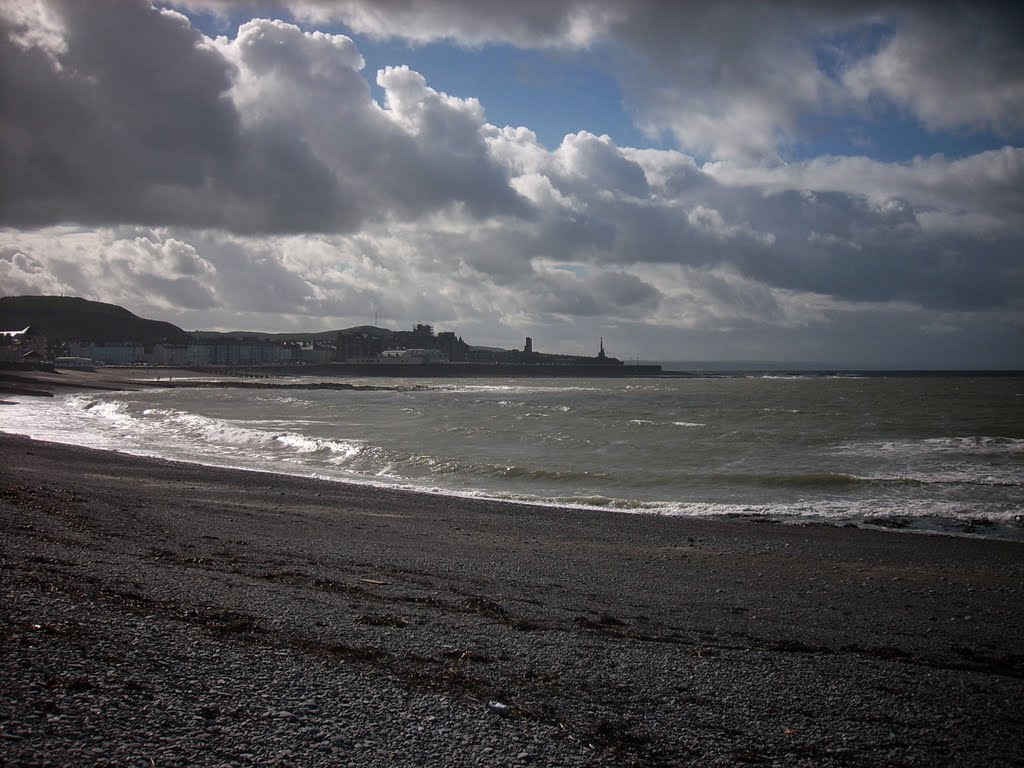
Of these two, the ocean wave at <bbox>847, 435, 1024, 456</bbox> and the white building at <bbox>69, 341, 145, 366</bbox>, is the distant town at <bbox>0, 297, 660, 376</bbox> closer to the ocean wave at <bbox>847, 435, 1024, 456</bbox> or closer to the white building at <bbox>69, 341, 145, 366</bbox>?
the white building at <bbox>69, 341, 145, 366</bbox>

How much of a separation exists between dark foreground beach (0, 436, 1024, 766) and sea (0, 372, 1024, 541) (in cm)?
486

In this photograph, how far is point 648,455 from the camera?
A: 79.2 feet

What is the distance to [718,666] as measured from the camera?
18.3ft

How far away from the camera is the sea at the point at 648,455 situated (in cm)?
1586

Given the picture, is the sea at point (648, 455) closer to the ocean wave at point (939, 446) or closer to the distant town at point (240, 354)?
the ocean wave at point (939, 446)

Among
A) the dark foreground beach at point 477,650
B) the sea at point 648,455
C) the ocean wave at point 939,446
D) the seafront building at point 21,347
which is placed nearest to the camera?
the dark foreground beach at point 477,650

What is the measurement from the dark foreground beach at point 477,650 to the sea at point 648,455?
4860 millimetres

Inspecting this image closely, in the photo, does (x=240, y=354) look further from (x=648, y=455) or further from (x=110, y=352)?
(x=648, y=455)

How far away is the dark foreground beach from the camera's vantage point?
4.02 meters

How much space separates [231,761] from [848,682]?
4.33 m

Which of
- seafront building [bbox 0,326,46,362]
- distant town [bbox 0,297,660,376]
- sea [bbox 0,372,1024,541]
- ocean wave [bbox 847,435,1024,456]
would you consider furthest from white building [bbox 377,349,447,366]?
Answer: ocean wave [bbox 847,435,1024,456]

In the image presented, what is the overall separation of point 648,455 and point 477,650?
19.1 metres

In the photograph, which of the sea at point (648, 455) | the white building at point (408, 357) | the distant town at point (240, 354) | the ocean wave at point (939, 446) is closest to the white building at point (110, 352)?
the distant town at point (240, 354)

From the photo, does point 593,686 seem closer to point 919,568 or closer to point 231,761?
point 231,761
